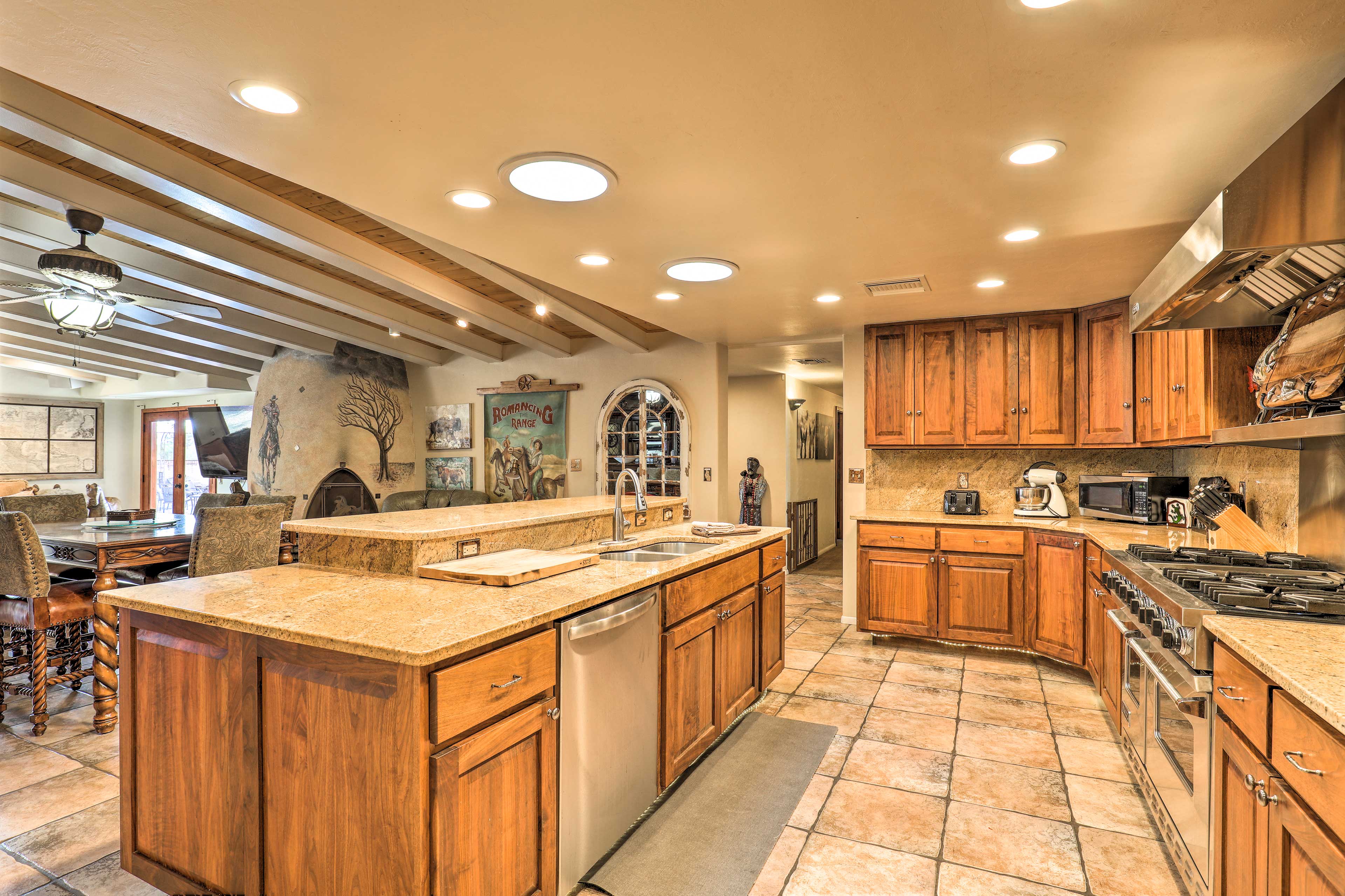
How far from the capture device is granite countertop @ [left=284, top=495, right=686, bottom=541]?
7.41ft

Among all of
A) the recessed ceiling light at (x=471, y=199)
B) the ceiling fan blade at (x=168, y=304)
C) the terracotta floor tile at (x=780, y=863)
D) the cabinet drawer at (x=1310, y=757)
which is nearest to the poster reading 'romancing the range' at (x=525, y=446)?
the ceiling fan blade at (x=168, y=304)

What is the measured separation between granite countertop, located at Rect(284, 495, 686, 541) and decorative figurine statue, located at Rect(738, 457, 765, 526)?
3.85 m

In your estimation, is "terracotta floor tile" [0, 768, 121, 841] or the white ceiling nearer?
the white ceiling

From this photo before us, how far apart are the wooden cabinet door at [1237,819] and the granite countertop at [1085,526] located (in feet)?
4.78

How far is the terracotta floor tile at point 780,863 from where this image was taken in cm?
195

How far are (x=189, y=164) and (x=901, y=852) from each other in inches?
168

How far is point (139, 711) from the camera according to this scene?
1.89 metres

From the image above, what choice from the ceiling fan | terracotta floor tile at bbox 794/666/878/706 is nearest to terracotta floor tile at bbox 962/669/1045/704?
terracotta floor tile at bbox 794/666/878/706

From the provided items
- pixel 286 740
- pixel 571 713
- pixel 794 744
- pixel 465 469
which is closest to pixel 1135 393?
pixel 794 744

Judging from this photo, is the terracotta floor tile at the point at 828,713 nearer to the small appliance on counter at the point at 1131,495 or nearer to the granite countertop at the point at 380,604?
the granite countertop at the point at 380,604

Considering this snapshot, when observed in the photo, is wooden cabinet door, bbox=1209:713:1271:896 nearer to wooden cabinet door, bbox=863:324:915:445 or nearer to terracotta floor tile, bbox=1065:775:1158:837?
terracotta floor tile, bbox=1065:775:1158:837

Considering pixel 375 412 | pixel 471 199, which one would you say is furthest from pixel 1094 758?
pixel 375 412

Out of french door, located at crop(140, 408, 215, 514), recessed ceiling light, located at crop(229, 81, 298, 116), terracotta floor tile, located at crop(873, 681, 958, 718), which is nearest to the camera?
recessed ceiling light, located at crop(229, 81, 298, 116)

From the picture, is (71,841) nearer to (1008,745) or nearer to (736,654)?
(736,654)
